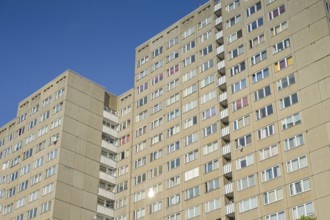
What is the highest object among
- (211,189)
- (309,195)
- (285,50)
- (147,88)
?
(147,88)

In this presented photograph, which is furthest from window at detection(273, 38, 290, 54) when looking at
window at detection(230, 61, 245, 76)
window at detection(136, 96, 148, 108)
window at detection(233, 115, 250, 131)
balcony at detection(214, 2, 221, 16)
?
window at detection(136, 96, 148, 108)

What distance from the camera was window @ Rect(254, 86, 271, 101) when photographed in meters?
77.2

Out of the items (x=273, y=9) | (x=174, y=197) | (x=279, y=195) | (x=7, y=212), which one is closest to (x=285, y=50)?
(x=273, y=9)

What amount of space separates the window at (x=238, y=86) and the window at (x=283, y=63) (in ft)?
18.0

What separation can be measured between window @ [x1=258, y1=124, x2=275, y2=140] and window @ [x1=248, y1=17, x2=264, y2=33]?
16265 millimetres

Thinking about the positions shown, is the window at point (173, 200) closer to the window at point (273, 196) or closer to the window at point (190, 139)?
the window at point (190, 139)

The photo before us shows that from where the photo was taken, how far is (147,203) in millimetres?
86500

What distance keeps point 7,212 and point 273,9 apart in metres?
54.3

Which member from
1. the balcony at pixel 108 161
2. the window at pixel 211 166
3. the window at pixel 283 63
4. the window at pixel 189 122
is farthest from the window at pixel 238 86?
the balcony at pixel 108 161

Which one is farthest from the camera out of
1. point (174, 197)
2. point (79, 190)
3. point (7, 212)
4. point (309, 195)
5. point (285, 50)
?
point (7, 212)

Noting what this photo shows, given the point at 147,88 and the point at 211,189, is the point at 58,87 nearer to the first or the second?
the point at 147,88

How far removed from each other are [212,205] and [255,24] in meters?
26.5

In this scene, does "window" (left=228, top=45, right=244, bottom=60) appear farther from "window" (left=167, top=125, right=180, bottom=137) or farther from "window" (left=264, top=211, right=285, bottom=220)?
"window" (left=264, top=211, right=285, bottom=220)

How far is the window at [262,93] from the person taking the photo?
7719 cm
